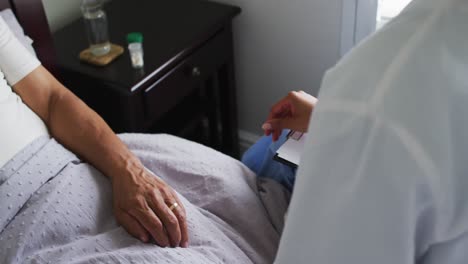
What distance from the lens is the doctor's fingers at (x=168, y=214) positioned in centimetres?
112

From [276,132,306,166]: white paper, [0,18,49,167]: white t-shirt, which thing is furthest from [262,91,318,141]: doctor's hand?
[0,18,49,167]: white t-shirt

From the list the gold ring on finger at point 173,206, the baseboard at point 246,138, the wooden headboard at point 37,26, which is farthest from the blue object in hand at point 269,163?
the baseboard at point 246,138

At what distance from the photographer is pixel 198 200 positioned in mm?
1276

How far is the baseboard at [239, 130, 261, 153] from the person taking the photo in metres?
2.20

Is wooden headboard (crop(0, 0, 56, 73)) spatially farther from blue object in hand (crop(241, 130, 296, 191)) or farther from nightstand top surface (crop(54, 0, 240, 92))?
blue object in hand (crop(241, 130, 296, 191))

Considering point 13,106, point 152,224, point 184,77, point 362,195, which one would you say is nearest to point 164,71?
point 184,77

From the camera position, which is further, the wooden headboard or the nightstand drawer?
the nightstand drawer

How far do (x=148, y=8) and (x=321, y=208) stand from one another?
4.89ft

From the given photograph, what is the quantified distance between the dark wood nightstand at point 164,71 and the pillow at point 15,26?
172 millimetres

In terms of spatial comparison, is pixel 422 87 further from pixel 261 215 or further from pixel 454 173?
pixel 261 215

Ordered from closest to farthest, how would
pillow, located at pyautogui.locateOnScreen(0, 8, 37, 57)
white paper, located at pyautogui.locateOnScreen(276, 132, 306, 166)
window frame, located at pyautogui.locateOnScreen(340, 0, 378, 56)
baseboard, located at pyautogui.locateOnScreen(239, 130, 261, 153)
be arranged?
white paper, located at pyautogui.locateOnScreen(276, 132, 306, 166), pillow, located at pyautogui.locateOnScreen(0, 8, 37, 57), window frame, located at pyautogui.locateOnScreen(340, 0, 378, 56), baseboard, located at pyautogui.locateOnScreen(239, 130, 261, 153)

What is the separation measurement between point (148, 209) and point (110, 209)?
0.08 metres

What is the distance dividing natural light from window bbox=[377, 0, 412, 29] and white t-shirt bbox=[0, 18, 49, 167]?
38.7 inches

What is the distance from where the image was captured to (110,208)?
1196 millimetres
